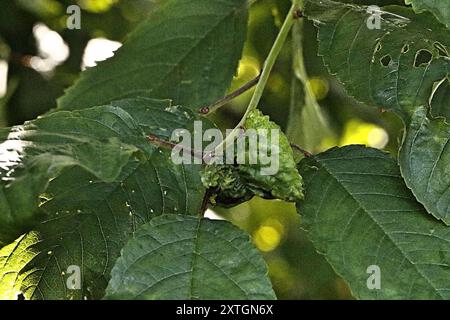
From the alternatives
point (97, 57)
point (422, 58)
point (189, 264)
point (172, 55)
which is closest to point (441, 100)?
point (422, 58)

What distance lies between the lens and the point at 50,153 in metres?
1.05

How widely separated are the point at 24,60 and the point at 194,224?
1246mm

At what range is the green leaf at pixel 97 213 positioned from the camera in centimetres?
126

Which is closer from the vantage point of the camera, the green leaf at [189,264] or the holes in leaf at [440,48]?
the green leaf at [189,264]

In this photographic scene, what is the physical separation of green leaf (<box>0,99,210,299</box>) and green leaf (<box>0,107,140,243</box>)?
34 millimetres

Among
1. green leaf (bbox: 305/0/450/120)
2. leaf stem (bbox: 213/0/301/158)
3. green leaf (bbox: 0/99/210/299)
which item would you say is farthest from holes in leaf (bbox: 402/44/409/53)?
green leaf (bbox: 0/99/210/299)

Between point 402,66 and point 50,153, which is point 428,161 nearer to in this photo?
point 402,66

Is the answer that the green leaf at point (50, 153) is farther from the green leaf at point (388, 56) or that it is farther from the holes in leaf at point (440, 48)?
the holes in leaf at point (440, 48)

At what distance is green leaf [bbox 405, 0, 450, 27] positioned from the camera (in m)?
1.20

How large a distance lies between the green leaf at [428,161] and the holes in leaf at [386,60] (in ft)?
0.32

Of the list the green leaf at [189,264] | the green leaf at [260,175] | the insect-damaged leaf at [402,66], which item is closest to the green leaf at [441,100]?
the insect-damaged leaf at [402,66]

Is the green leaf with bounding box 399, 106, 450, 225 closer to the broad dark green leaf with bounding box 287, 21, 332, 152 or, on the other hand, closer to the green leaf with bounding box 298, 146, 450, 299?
the green leaf with bounding box 298, 146, 450, 299

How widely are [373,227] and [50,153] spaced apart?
18.7 inches
